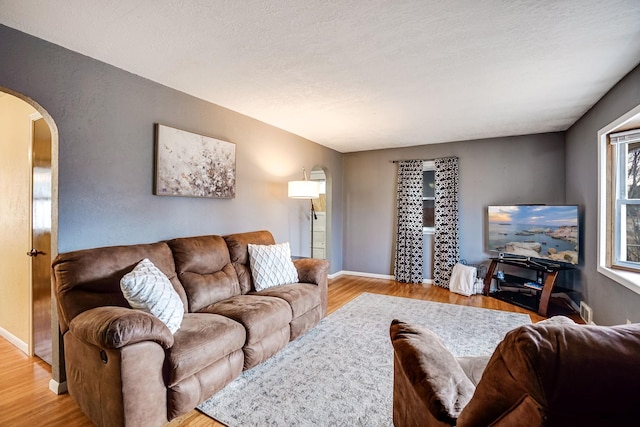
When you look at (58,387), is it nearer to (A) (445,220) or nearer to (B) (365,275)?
(B) (365,275)

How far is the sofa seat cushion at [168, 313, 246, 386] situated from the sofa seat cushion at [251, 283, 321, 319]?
639mm

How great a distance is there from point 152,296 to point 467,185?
4824 mm

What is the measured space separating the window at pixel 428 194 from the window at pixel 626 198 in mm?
2572

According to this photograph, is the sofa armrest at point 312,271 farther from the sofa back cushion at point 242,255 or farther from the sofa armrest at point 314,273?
the sofa back cushion at point 242,255

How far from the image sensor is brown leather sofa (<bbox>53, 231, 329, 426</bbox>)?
1.58m

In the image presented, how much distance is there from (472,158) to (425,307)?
2.63m

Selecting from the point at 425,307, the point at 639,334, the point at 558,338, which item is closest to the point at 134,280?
the point at 558,338

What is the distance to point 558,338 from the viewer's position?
25.5 inches

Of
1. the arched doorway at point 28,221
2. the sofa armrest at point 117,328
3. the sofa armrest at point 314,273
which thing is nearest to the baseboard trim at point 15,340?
the arched doorway at point 28,221

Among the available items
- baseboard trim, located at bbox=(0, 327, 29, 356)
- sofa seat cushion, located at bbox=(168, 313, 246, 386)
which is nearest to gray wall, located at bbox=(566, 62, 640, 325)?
sofa seat cushion, located at bbox=(168, 313, 246, 386)

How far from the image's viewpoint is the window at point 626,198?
2768 mm

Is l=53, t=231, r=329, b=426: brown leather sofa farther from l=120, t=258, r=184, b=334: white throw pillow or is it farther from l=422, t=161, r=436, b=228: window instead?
l=422, t=161, r=436, b=228: window

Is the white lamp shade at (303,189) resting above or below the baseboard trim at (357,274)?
above

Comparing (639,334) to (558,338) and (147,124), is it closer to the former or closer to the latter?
(558,338)
